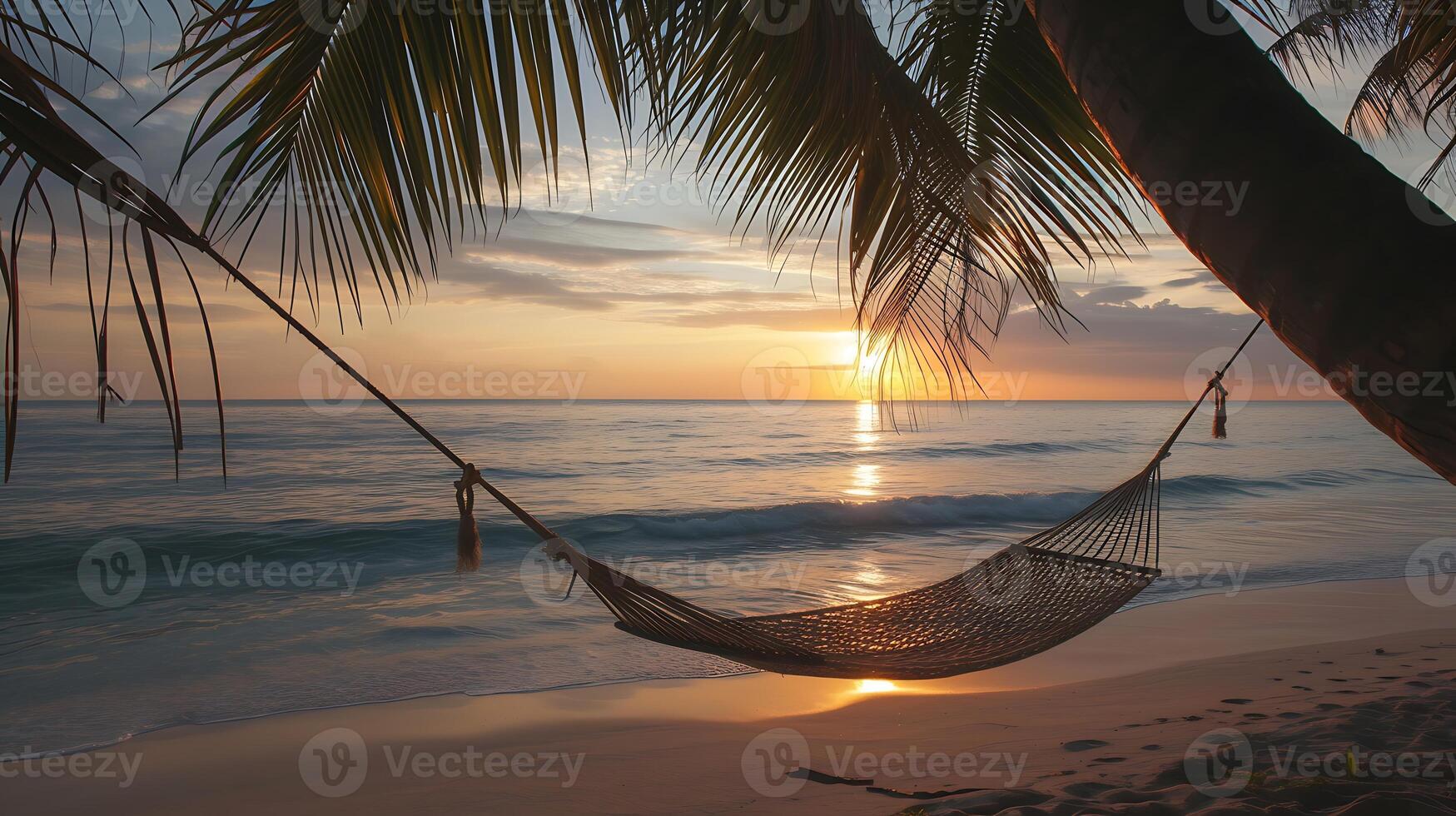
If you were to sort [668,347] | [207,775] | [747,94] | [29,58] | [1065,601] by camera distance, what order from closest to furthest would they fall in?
1. [29,58]
2. [747,94]
3. [1065,601]
4. [207,775]
5. [668,347]

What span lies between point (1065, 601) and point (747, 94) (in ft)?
5.61

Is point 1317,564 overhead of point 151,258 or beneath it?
beneath

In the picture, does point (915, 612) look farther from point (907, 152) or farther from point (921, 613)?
point (907, 152)

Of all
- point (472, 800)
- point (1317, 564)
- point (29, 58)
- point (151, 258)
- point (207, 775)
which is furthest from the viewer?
point (1317, 564)

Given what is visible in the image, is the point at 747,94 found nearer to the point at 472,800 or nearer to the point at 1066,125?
the point at 1066,125

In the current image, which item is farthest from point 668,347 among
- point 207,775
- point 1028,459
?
point 207,775

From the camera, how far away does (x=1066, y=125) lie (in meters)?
1.79

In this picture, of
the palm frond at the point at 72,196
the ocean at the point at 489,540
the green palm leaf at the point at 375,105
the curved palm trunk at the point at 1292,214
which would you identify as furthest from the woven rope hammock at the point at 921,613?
the ocean at the point at 489,540

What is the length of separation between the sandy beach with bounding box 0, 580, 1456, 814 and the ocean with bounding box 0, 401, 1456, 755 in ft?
1.29

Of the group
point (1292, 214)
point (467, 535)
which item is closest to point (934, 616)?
point (467, 535)

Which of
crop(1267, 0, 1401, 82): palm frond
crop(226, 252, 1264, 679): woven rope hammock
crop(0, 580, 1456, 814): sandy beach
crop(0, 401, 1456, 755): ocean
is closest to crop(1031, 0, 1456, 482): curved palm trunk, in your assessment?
crop(226, 252, 1264, 679): woven rope hammock

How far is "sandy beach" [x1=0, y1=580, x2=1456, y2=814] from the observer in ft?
8.02

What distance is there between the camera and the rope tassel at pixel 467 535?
4.35 feet

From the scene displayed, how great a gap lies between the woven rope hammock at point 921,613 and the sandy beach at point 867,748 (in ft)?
1.61
